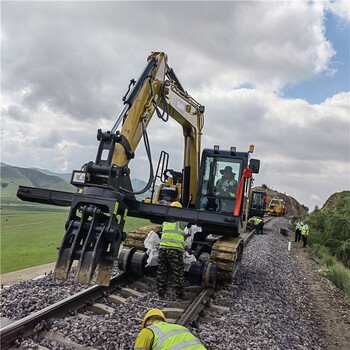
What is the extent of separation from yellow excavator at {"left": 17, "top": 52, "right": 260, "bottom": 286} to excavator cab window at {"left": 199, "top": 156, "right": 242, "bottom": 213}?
1.0 inches

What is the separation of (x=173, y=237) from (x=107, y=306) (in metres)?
1.74

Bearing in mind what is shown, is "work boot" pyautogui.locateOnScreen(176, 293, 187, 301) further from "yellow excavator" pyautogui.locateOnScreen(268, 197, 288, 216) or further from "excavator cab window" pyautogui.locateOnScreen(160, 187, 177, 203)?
"yellow excavator" pyautogui.locateOnScreen(268, 197, 288, 216)

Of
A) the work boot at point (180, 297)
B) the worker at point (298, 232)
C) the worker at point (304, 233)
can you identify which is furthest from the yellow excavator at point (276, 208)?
the work boot at point (180, 297)

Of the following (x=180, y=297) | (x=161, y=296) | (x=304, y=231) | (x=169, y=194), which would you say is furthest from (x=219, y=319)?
(x=304, y=231)

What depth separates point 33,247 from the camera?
54.1 ft

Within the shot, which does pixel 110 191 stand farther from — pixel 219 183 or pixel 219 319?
pixel 219 183

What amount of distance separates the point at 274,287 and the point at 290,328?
2462 millimetres

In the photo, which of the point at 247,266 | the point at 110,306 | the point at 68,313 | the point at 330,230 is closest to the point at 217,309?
the point at 110,306

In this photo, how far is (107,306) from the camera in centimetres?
567

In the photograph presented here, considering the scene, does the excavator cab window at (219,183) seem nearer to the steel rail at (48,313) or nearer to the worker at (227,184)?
the worker at (227,184)

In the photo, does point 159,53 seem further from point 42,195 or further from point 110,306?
point 110,306

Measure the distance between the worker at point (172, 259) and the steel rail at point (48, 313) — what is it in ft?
3.13

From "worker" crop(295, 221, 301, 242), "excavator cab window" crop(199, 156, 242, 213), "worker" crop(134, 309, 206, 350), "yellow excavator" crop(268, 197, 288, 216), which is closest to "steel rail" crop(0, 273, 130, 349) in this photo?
"worker" crop(134, 309, 206, 350)

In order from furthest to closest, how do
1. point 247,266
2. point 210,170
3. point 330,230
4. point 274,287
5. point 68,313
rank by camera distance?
point 330,230 → point 247,266 → point 210,170 → point 274,287 → point 68,313
